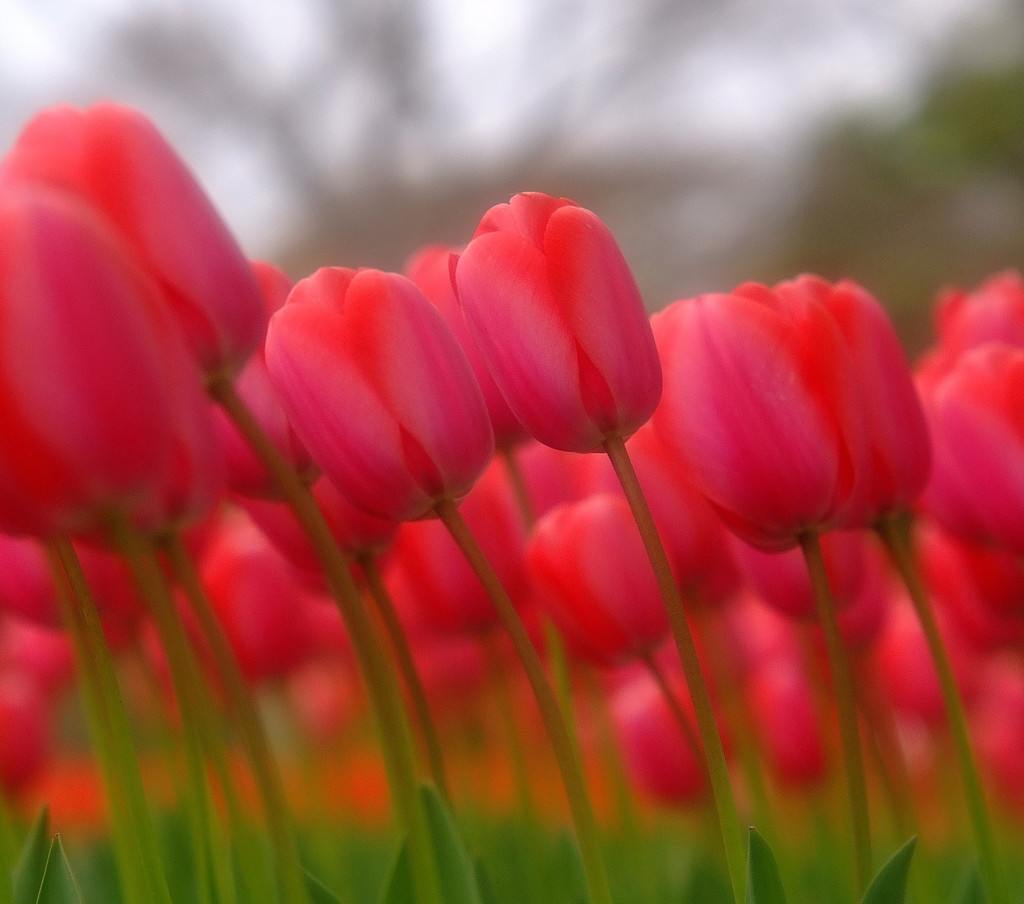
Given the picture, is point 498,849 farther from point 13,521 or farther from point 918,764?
point 918,764

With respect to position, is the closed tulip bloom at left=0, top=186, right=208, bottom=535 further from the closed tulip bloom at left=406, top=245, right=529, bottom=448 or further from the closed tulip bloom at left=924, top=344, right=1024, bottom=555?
the closed tulip bloom at left=924, top=344, right=1024, bottom=555

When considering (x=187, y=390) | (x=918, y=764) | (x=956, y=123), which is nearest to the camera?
(x=187, y=390)

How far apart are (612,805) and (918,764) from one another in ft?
1.39

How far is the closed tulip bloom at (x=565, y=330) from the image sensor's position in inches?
10.8

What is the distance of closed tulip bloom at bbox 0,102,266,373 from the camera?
9.7 inches

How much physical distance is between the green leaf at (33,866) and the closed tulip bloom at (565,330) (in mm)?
211

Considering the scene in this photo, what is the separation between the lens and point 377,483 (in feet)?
0.90

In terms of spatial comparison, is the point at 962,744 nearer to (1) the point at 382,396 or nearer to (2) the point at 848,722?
(2) the point at 848,722

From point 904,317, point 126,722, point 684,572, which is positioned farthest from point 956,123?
point 126,722

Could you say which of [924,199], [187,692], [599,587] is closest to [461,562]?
[599,587]

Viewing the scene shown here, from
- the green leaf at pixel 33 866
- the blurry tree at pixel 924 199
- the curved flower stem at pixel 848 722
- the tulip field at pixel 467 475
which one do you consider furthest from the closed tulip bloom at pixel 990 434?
the blurry tree at pixel 924 199

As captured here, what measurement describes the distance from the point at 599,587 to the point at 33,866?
0.21 m

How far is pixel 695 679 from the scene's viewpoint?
25 cm

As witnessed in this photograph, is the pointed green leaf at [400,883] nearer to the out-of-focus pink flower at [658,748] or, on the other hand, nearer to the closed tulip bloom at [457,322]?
the closed tulip bloom at [457,322]
